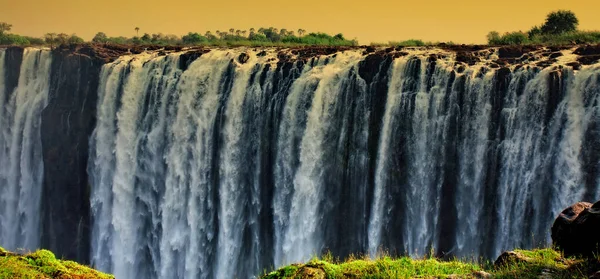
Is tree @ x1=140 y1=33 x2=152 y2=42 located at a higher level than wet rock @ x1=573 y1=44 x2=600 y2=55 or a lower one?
higher

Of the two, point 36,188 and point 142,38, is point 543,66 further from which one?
point 142,38

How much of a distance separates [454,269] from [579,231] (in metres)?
2.54

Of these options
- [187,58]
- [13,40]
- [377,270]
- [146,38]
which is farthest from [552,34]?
[13,40]

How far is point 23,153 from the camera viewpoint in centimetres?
4134

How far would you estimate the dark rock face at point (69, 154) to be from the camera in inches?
1517

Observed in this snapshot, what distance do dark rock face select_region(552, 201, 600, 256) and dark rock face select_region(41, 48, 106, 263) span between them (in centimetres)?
2797

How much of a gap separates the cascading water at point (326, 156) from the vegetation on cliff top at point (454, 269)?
994 centimetres

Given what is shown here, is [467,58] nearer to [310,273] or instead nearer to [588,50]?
[588,50]

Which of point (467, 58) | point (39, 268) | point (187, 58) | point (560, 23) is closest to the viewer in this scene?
point (39, 268)

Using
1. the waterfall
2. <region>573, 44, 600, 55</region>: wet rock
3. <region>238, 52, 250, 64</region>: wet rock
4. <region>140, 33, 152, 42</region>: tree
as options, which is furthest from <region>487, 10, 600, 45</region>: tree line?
<region>140, 33, 152, 42</region>: tree

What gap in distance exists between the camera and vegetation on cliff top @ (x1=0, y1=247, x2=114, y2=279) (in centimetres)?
1525

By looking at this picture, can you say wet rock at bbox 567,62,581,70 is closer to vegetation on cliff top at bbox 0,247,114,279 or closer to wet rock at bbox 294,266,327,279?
wet rock at bbox 294,266,327,279

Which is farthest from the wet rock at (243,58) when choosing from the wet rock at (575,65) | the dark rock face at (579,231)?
the dark rock face at (579,231)

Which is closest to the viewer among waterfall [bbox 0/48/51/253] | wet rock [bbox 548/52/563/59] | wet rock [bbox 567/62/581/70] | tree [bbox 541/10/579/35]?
wet rock [bbox 567/62/581/70]
